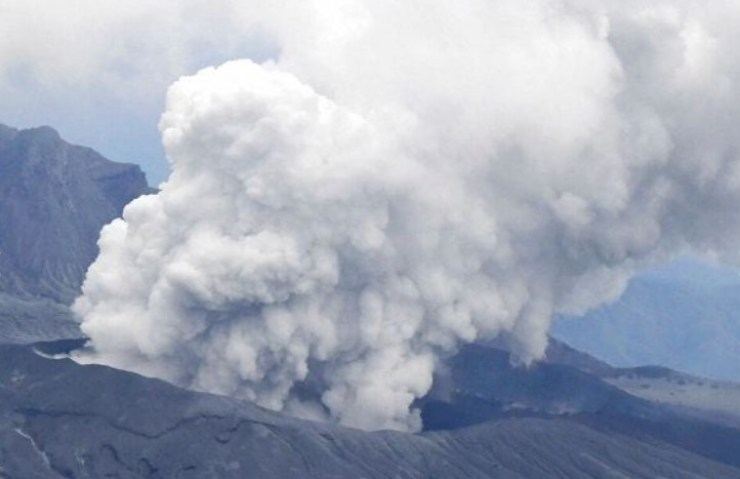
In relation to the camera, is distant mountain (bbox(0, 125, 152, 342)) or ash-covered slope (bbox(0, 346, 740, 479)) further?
distant mountain (bbox(0, 125, 152, 342))

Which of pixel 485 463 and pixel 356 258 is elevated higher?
pixel 356 258

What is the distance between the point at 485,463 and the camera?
255 feet

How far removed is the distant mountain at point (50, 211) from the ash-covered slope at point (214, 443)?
31891 mm

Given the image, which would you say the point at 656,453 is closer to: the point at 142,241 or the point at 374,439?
the point at 374,439

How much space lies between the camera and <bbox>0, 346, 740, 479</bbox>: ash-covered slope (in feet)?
229

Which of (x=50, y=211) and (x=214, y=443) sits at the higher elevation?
(x=50, y=211)

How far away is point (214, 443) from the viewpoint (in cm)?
7119

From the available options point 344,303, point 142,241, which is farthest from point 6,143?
point 344,303

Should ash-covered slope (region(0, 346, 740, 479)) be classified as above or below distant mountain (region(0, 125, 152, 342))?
below

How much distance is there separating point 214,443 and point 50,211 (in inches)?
3002

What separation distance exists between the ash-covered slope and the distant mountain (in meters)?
31.9

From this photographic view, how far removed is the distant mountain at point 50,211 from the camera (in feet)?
413

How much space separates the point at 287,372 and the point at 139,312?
1143 cm

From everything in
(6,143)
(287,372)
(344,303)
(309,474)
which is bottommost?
(309,474)
